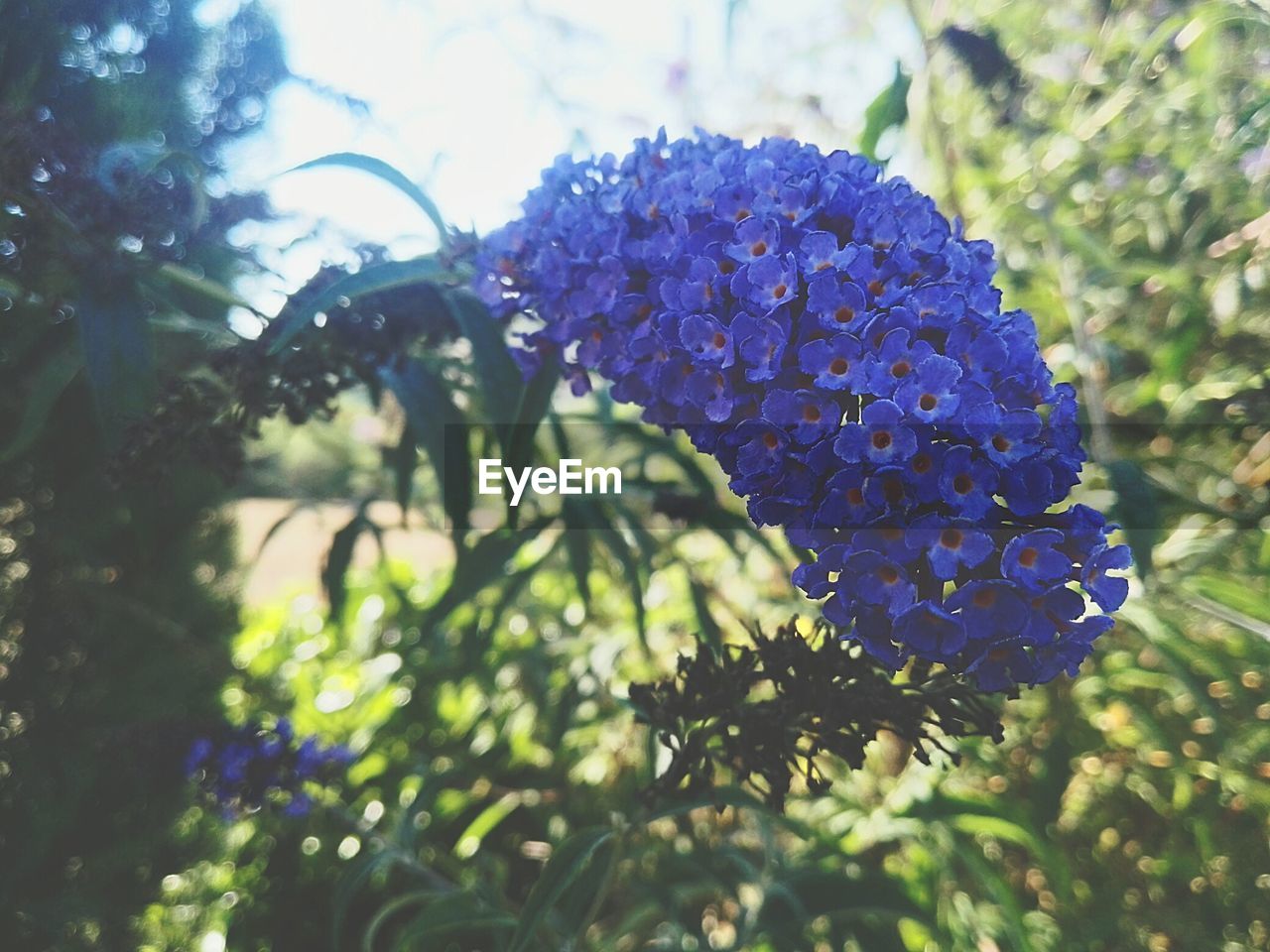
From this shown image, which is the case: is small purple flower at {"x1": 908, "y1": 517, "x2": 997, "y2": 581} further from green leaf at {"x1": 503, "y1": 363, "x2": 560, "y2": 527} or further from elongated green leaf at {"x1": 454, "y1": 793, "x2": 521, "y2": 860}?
elongated green leaf at {"x1": 454, "y1": 793, "x2": 521, "y2": 860}

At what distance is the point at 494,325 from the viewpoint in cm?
59

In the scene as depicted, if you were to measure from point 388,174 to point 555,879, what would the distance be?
53cm

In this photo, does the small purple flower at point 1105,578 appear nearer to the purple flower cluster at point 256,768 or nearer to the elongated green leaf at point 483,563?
the elongated green leaf at point 483,563

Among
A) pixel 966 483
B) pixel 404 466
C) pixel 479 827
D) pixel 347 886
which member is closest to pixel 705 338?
pixel 966 483

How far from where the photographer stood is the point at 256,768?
2.14 ft

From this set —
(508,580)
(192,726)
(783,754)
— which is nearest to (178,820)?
(192,726)

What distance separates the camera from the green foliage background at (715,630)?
2.05 ft

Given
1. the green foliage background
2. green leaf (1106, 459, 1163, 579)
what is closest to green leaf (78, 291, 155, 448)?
the green foliage background

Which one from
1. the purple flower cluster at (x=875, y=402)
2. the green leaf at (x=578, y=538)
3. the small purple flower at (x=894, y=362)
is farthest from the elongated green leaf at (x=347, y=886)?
the small purple flower at (x=894, y=362)

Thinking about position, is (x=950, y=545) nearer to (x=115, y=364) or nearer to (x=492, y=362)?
(x=492, y=362)

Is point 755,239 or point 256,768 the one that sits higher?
point 755,239

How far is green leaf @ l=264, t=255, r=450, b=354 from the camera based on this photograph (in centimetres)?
49

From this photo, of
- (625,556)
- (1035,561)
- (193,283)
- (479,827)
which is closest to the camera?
(1035,561)

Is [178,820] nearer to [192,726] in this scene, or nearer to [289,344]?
Answer: [192,726]
